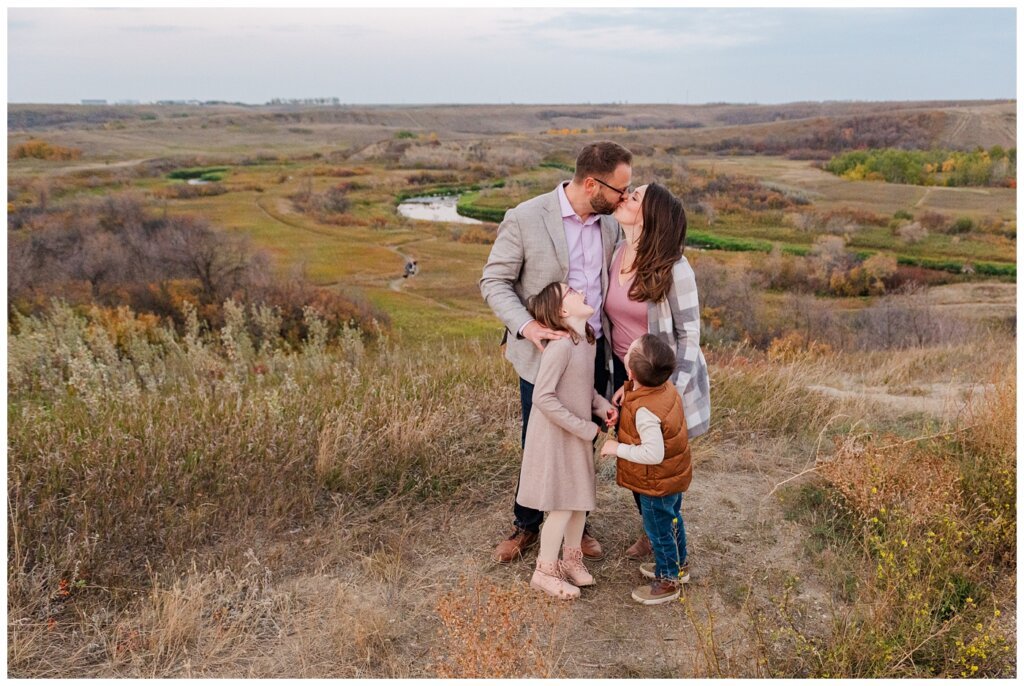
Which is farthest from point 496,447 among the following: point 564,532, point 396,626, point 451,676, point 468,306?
point 468,306

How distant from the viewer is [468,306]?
1556 cm

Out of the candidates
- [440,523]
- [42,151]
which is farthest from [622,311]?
[42,151]

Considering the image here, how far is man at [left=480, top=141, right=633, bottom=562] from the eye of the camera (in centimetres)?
315

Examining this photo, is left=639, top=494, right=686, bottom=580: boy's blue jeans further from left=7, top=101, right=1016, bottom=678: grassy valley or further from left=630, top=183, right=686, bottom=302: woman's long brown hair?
left=630, top=183, right=686, bottom=302: woman's long brown hair

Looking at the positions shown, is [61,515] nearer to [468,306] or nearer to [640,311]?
[640,311]

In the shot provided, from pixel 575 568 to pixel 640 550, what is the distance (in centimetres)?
44

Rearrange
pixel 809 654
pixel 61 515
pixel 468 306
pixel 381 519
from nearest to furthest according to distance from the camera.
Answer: pixel 809 654 < pixel 61 515 < pixel 381 519 < pixel 468 306

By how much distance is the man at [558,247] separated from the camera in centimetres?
315

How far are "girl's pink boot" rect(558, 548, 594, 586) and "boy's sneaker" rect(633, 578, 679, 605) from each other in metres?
0.24

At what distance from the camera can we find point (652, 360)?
296cm

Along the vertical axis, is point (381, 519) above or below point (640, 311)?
below

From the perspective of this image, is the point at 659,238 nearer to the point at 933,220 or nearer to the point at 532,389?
the point at 532,389

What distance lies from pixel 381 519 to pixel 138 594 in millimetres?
1231

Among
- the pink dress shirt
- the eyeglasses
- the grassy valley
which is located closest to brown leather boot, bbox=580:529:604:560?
the grassy valley
